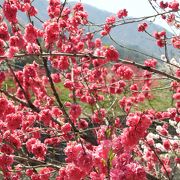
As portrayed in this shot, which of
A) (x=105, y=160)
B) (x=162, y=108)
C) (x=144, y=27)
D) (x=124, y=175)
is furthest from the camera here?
(x=162, y=108)

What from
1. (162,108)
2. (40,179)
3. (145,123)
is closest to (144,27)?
(40,179)

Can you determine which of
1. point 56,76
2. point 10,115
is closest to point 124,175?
point 10,115

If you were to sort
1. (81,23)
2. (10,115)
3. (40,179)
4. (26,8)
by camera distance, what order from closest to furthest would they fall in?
(10,115)
(40,179)
(26,8)
(81,23)

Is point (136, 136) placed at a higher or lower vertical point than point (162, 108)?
lower

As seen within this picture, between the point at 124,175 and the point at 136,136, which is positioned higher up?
the point at 136,136

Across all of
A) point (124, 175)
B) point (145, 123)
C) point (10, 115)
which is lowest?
point (124, 175)

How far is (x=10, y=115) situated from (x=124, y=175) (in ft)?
6.62

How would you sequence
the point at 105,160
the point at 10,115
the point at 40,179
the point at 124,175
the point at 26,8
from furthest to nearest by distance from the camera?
the point at 26,8 → the point at 40,179 → the point at 10,115 → the point at 105,160 → the point at 124,175

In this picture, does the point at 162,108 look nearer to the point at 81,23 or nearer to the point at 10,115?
the point at 81,23

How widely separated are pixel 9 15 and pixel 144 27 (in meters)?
3.59

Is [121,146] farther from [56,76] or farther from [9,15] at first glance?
[56,76]

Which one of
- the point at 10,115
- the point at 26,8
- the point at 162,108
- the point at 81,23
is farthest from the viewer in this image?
the point at 162,108

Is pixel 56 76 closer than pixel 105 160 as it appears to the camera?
No

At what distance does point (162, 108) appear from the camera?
16391mm
